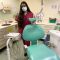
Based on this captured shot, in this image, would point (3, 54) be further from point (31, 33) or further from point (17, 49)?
point (31, 33)

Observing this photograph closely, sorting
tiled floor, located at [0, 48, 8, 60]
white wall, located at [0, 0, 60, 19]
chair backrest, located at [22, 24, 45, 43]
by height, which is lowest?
tiled floor, located at [0, 48, 8, 60]

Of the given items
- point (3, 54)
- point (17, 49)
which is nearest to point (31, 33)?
point (17, 49)

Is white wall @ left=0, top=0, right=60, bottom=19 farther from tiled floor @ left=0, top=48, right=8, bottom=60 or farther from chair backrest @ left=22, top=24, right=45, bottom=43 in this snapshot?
chair backrest @ left=22, top=24, right=45, bottom=43

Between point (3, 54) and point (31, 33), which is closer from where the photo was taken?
point (31, 33)

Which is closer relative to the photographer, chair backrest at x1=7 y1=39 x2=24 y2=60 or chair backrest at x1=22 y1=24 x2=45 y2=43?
chair backrest at x1=22 y1=24 x2=45 y2=43

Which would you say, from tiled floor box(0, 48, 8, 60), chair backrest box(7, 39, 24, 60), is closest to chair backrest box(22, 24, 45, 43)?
chair backrest box(7, 39, 24, 60)

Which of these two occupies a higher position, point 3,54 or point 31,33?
point 31,33

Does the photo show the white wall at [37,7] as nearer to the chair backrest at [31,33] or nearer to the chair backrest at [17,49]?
the chair backrest at [17,49]

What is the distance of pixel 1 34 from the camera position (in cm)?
348

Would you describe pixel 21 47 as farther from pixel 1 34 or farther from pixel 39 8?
pixel 39 8

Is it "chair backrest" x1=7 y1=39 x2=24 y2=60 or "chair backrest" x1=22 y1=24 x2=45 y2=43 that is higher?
"chair backrest" x1=22 y1=24 x2=45 y2=43

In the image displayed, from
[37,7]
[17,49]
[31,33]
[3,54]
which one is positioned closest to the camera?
[31,33]

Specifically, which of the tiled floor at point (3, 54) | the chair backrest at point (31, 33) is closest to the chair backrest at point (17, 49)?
the chair backrest at point (31, 33)

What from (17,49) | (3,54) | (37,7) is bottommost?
(3,54)
